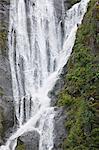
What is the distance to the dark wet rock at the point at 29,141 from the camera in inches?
786

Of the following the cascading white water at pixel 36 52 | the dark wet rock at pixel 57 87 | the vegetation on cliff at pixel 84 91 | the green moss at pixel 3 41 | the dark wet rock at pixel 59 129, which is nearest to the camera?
the vegetation on cliff at pixel 84 91

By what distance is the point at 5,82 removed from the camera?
25.2 m

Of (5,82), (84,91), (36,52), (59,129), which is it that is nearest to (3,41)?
(36,52)

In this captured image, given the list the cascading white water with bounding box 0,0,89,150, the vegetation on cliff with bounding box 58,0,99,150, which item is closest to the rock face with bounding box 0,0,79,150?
the cascading white water with bounding box 0,0,89,150

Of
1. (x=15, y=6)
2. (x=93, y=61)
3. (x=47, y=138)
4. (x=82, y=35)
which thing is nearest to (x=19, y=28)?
(x=15, y=6)

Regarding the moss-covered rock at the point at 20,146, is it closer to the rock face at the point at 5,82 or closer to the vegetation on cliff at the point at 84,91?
the rock face at the point at 5,82

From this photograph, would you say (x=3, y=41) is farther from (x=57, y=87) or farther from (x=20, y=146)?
(x=20, y=146)

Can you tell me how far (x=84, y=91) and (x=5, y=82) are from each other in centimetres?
666

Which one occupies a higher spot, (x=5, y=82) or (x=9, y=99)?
(x=5, y=82)

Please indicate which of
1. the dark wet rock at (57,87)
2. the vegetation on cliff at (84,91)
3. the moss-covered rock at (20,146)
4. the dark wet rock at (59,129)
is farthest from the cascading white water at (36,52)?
the vegetation on cliff at (84,91)

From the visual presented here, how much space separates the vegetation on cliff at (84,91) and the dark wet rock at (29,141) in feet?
5.72

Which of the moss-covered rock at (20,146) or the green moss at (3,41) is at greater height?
the green moss at (3,41)

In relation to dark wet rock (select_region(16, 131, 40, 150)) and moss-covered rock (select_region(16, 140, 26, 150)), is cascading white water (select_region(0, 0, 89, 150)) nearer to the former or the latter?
dark wet rock (select_region(16, 131, 40, 150))

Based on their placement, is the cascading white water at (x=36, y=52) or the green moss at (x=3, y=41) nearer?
the cascading white water at (x=36, y=52)
